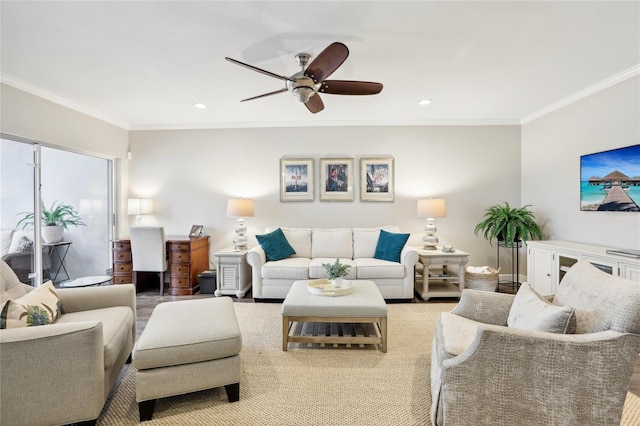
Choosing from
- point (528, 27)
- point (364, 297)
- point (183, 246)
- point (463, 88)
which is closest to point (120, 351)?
point (364, 297)

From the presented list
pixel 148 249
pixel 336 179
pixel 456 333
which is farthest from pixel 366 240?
pixel 148 249

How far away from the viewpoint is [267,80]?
9.60 ft

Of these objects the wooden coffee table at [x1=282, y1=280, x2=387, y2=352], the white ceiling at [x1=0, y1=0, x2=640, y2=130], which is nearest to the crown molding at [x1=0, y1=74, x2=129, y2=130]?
the white ceiling at [x1=0, y1=0, x2=640, y2=130]

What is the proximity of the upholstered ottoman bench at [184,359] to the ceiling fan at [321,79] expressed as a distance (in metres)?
1.71

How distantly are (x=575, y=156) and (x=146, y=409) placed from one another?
488 cm

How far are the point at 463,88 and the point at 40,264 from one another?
526 cm

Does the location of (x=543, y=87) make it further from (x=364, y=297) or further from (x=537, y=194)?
(x=364, y=297)

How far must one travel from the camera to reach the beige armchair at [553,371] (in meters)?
1.24

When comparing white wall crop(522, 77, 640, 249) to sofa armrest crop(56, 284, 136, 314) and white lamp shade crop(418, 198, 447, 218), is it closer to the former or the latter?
white lamp shade crop(418, 198, 447, 218)

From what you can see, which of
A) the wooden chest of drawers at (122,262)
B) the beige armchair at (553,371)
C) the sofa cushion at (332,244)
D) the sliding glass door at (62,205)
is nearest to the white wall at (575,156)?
the beige armchair at (553,371)

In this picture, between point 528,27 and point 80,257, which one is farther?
point 80,257

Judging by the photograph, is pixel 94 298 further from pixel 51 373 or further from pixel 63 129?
pixel 63 129

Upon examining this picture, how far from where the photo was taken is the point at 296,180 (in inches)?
178

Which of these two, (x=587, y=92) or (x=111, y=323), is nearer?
(x=111, y=323)
